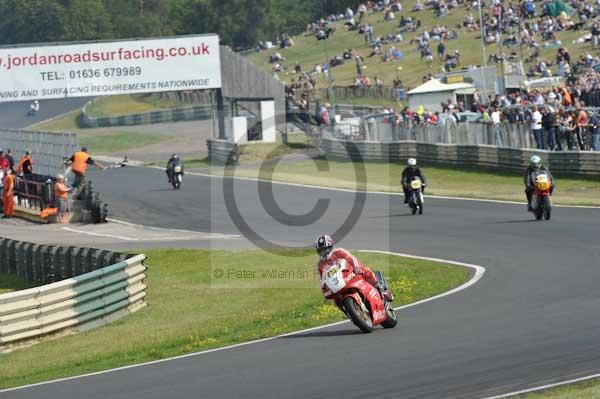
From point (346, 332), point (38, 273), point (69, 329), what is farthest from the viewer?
point (38, 273)

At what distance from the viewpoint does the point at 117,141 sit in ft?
215

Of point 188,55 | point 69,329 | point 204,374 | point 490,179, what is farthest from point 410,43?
point 204,374

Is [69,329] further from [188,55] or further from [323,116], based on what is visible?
[323,116]

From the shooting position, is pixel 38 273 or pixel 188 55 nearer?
pixel 38 273

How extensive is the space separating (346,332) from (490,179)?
22739mm

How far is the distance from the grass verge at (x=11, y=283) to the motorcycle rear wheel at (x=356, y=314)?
399 inches

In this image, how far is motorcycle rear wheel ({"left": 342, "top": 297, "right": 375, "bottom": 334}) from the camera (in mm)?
13148

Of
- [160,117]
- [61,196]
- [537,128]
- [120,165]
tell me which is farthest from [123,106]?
[537,128]

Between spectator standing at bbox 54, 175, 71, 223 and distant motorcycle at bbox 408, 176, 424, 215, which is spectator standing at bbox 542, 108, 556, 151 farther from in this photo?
spectator standing at bbox 54, 175, 71, 223

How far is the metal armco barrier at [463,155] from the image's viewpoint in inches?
1286

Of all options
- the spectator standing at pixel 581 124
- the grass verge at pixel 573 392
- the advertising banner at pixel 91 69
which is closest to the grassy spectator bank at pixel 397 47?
the advertising banner at pixel 91 69

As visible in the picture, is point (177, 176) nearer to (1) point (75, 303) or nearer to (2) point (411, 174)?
(2) point (411, 174)

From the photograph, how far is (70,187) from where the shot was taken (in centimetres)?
3388

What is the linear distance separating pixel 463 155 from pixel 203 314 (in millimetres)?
23316
